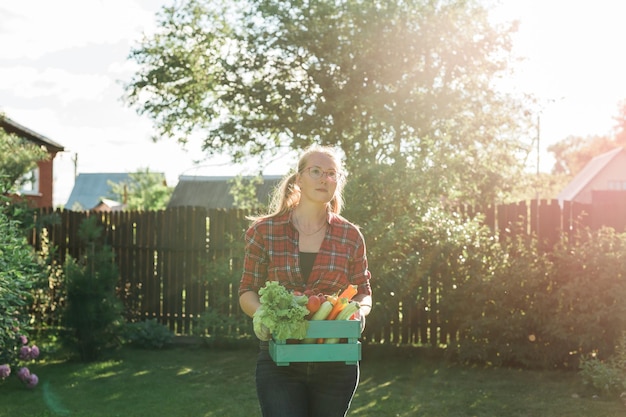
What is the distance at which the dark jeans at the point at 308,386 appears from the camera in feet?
11.6

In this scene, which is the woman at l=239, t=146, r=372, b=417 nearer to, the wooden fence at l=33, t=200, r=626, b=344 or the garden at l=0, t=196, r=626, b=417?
the garden at l=0, t=196, r=626, b=417

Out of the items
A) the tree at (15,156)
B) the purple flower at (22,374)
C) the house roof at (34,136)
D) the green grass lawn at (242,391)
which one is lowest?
the green grass lawn at (242,391)

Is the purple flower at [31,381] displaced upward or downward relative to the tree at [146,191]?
downward

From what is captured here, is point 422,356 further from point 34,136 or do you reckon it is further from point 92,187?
point 92,187

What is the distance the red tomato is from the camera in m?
3.50

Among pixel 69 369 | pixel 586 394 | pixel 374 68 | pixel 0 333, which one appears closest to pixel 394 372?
pixel 586 394

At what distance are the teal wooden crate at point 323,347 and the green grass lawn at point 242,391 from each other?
414cm

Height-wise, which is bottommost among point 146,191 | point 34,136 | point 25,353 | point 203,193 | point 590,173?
point 25,353

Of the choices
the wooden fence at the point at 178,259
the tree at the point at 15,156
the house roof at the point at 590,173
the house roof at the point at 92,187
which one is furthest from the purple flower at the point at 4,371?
the house roof at the point at 92,187

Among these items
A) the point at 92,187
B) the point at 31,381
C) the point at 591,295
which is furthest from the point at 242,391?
the point at 92,187

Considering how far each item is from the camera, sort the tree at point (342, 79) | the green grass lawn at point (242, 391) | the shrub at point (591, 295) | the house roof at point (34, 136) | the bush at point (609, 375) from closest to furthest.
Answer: the green grass lawn at point (242, 391) → the bush at point (609, 375) → the shrub at point (591, 295) → the tree at point (342, 79) → the house roof at point (34, 136)

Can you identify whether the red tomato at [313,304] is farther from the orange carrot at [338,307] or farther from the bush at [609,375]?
the bush at [609,375]

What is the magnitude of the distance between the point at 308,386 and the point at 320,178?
1008mm

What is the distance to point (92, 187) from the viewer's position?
87688mm
